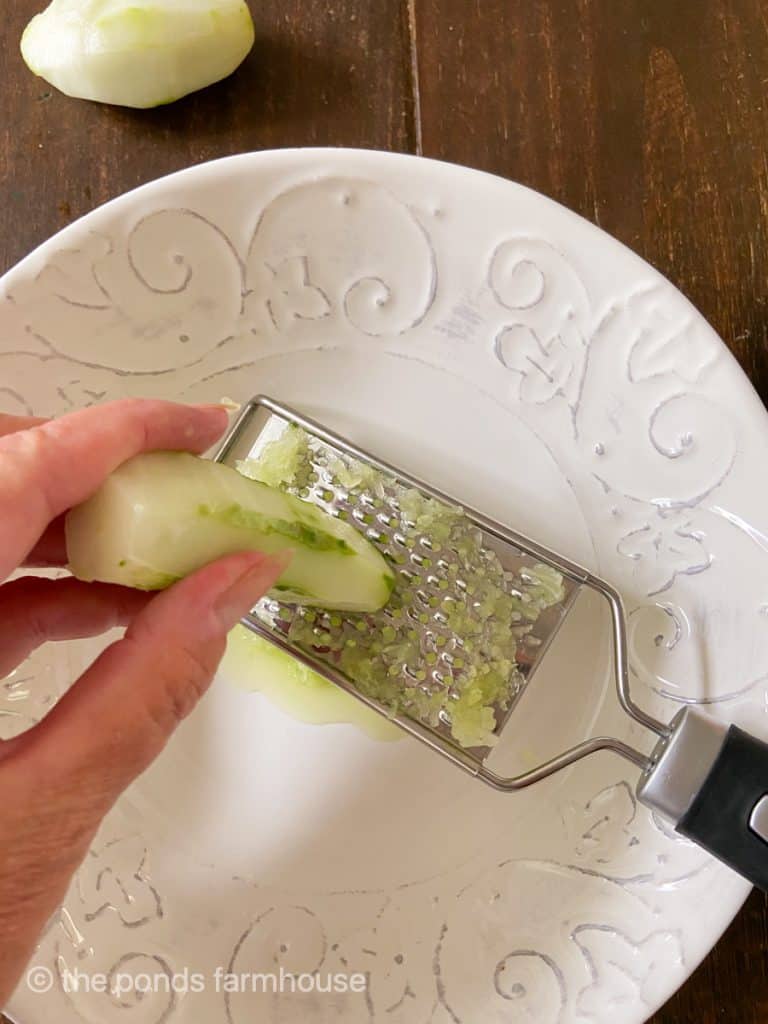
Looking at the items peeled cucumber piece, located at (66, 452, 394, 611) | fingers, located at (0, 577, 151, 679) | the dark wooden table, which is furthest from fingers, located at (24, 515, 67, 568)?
the dark wooden table

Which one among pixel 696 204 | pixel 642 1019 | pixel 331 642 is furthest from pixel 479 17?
pixel 642 1019

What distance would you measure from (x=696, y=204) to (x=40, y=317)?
54cm

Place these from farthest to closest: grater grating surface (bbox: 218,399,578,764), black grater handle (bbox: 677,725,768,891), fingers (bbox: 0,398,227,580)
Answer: grater grating surface (bbox: 218,399,578,764)
black grater handle (bbox: 677,725,768,891)
fingers (bbox: 0,398,227,580)

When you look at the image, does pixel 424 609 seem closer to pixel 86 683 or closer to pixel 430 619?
pixel 430 619

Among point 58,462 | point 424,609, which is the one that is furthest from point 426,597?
point 58,462

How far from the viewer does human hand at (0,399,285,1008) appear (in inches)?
17.0

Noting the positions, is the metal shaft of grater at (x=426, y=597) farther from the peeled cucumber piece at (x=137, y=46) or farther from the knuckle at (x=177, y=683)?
the peeled cucumber piece at (x=137, y=46)

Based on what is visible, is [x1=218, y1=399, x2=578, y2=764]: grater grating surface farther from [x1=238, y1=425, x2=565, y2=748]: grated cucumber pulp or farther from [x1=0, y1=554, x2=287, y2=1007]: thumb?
[x1=0, y1=554, x2=287, y2=1007]: thumb

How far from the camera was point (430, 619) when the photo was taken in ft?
2.12

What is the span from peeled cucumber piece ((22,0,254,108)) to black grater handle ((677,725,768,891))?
2.14ft

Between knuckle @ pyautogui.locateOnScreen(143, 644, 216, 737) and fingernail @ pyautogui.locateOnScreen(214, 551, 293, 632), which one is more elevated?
fingernail @ pyautogui.locateOnScreen(214, 551, 293, 632)

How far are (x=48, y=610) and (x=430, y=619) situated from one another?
0.27 m

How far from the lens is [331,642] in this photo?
2.16 feet

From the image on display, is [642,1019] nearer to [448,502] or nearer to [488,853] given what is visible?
[488,853]
